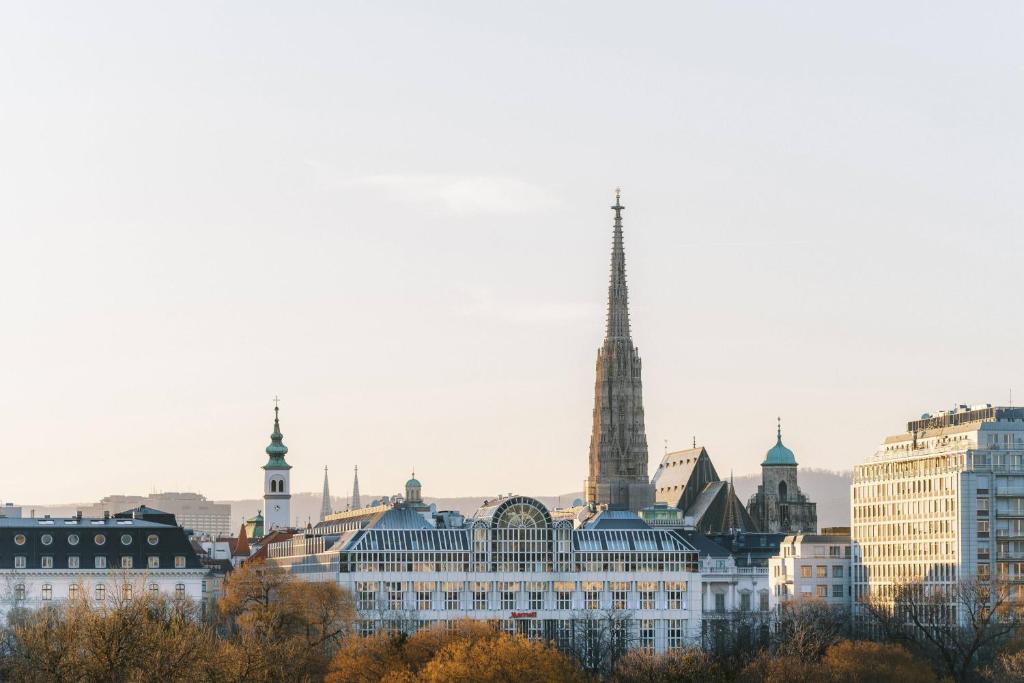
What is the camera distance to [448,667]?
600 ft

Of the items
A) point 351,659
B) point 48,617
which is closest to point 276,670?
point 351,659

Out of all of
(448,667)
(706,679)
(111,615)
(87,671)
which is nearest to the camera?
(87,671)

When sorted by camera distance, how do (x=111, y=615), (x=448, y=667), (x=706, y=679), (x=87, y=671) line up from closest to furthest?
(x=87, y=671) → (x=111, y=615) → (x=448, y=667) → (x=706, y=679)

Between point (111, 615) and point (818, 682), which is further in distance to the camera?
Answer: point (818, 682)

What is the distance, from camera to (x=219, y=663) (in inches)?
6845

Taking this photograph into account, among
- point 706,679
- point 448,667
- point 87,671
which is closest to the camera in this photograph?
point 87,671

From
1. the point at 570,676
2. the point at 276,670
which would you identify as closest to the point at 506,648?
the point at 570,676

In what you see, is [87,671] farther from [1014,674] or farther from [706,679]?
[1014,674]

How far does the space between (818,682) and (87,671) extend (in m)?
64.8

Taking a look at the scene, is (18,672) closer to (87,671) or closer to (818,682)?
(87,671)

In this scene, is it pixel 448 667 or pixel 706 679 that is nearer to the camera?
pixel 448 667

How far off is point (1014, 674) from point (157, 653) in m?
70.5

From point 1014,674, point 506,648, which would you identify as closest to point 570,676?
point 506,648

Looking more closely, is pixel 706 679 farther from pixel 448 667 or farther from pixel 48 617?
pixel 48 617
